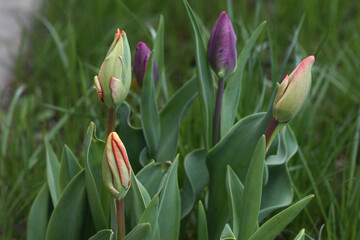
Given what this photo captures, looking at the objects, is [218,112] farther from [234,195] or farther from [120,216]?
[120,216]

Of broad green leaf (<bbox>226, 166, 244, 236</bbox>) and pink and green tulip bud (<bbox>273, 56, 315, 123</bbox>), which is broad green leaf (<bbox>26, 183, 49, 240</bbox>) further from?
pink and green tulip bud (<bbox>273, 56, 315, 123</bbox>)

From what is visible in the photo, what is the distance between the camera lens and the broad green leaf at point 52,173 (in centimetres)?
104

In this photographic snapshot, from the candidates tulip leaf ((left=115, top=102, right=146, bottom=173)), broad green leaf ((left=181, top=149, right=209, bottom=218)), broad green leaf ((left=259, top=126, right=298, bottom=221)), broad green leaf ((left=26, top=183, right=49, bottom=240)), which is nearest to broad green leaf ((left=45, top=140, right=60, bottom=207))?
broad green leaf ((left=26, top=183, right=49, bottom=240))

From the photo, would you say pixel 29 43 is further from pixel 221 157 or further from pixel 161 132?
pixel 221 157

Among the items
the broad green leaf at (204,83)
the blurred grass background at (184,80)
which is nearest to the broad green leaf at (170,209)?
the broad green leaf at (204,83)

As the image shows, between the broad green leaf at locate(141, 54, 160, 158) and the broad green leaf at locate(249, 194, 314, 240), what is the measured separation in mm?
266

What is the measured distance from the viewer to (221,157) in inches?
40.3

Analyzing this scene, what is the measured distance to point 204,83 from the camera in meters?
1.03

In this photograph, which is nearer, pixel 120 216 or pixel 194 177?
pixel 120 216

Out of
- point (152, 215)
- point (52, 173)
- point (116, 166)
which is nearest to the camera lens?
point (116, 166)

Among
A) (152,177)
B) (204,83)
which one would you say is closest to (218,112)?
(204,83)

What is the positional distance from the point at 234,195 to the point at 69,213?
0.87ft

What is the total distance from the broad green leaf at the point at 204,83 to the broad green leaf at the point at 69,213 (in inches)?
9.1

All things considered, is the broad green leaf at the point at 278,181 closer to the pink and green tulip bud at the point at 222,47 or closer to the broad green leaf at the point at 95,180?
the pink and green tulip bud at the point at 222,47
